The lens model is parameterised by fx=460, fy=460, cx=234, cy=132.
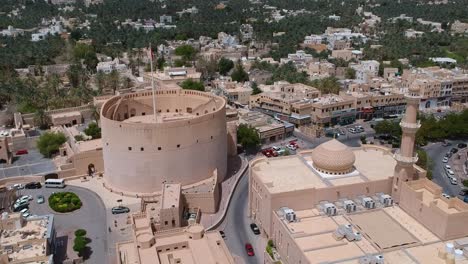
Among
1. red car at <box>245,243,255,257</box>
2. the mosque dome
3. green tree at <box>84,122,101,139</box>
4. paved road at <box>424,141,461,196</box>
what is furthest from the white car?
paved road at <box>424,141,461,196</box>

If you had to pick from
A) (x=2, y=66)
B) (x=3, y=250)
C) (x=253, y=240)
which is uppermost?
(x=2, y=66)

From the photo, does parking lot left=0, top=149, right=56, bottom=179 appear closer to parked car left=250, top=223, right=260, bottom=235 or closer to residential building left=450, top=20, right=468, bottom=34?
parked car left=250, top=223, right=260, bottom=235

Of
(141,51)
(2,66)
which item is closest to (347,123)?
(141,51)

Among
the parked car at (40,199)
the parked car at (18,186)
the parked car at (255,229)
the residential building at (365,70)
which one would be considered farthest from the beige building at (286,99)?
the parked car at (18,186)

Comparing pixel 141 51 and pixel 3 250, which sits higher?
pixel 141 51

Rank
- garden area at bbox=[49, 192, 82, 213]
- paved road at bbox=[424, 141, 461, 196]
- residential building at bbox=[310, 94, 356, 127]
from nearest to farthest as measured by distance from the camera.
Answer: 1. garden area at bbox=[49, 192, 82, 213]
2. paved road at bbox=[424, 141, 461, 196]
3. residential building at bbox=[310, 94, 356, 127]

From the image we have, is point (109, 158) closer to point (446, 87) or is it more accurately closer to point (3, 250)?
point (3, 250)
